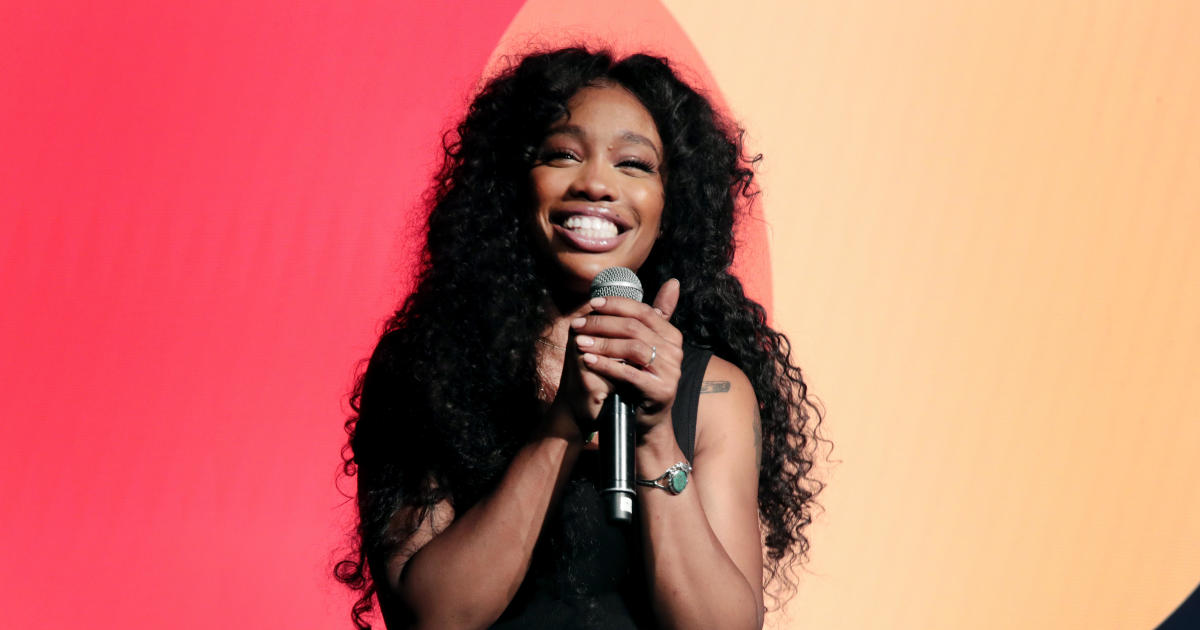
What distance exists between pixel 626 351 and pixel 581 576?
431mm

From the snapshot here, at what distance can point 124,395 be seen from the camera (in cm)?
242

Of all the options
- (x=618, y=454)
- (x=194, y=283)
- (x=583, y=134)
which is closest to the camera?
(x=618, y=454)

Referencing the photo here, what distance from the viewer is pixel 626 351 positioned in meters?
1.34

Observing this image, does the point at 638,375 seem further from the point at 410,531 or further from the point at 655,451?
the point at 410,531

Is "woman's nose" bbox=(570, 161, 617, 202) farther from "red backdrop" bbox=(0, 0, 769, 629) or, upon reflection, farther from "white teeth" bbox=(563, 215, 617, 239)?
"red backdrop" bbox=(0, 0, 769, 629)

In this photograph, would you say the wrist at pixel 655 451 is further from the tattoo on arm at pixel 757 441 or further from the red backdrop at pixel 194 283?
the red backdrop at pixel 194 283

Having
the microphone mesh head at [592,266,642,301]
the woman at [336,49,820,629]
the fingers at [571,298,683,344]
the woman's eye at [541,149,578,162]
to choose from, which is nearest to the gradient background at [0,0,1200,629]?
the woman at [336,49,820,629]

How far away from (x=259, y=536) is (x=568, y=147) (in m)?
1.23

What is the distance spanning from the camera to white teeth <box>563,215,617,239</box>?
1750 mm

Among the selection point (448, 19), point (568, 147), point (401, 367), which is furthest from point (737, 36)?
point (401, 367)

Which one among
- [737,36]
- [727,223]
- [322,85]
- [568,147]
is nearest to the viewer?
[568,147]

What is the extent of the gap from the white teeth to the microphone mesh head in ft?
0.79

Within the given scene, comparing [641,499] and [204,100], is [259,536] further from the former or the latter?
[641,499]

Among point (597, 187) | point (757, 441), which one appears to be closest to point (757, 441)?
point (757, 441)
